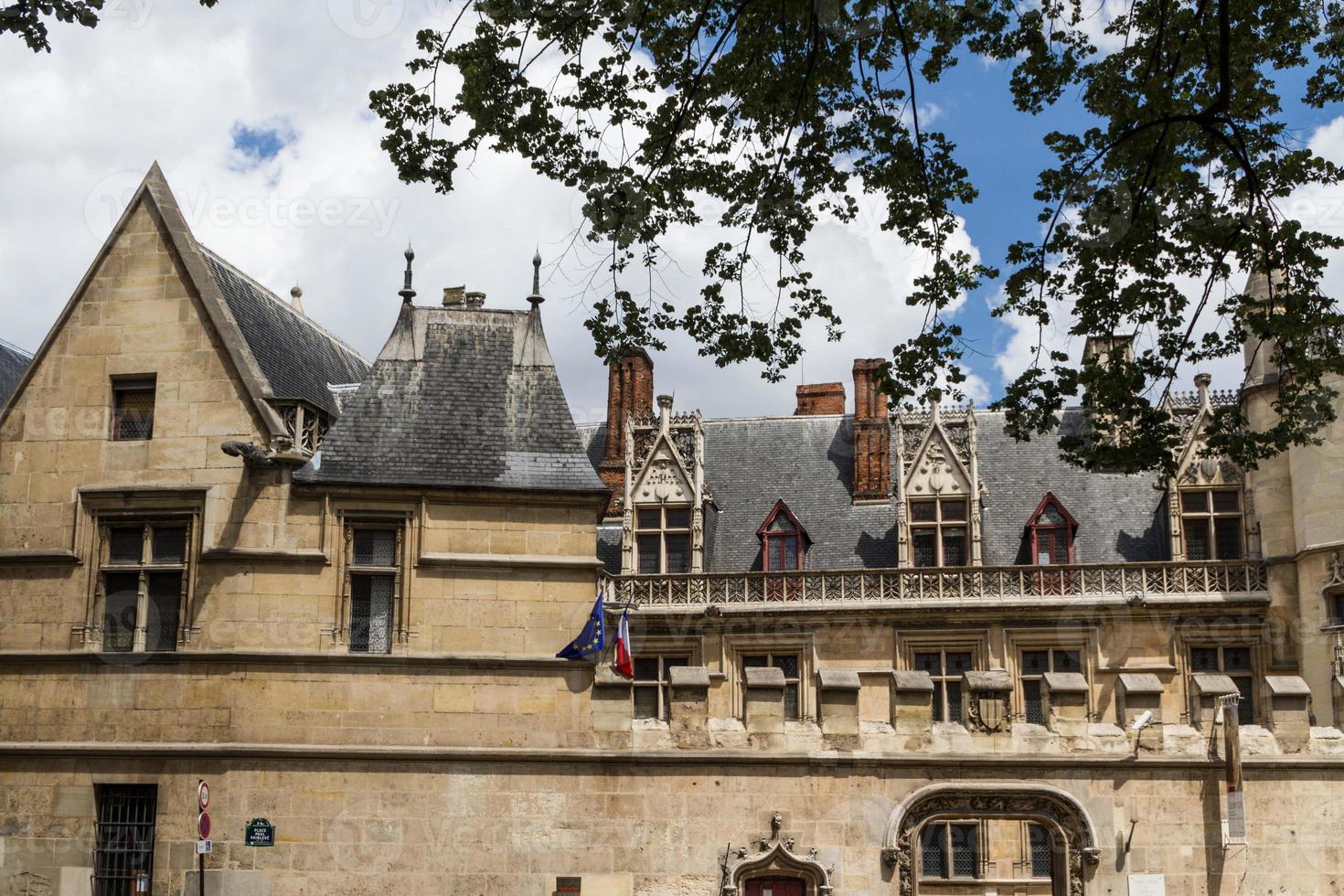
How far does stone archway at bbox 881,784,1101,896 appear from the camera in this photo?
1666 centimetres

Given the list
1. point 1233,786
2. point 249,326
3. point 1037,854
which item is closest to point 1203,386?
point 1037,854

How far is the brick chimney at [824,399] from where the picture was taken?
36.7 meters

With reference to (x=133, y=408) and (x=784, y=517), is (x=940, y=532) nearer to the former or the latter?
(x=784, y=517)

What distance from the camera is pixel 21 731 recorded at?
17391 mm

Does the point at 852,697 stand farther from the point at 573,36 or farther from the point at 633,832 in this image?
the point at 573,36

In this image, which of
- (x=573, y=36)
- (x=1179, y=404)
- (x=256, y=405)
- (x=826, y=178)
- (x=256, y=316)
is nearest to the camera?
(x=573, y=36)

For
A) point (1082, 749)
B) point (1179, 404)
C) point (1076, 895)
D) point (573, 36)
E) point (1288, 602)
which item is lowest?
point (1076, 895)

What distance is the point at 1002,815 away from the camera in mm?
16969

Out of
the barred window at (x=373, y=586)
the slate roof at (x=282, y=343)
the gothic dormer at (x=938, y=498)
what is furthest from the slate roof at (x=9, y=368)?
the gothic dormer at (x=938, y=498)

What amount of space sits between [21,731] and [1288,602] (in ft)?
72.6

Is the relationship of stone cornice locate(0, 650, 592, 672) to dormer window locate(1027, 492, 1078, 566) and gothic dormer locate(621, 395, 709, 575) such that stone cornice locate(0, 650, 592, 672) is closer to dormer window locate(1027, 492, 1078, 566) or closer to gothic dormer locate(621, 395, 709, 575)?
gothic dormer locate(621, 395, 709, 575)

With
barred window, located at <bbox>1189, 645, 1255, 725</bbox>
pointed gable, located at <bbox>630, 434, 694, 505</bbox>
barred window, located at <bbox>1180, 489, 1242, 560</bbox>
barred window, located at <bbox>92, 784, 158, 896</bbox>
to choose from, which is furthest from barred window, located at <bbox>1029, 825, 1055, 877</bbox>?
barred window, located at <bbox>92, 784, 158, 896</bbox>

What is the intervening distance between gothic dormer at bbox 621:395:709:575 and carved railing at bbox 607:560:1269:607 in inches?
28.1

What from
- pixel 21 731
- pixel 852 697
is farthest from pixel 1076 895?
pixel 21 731
